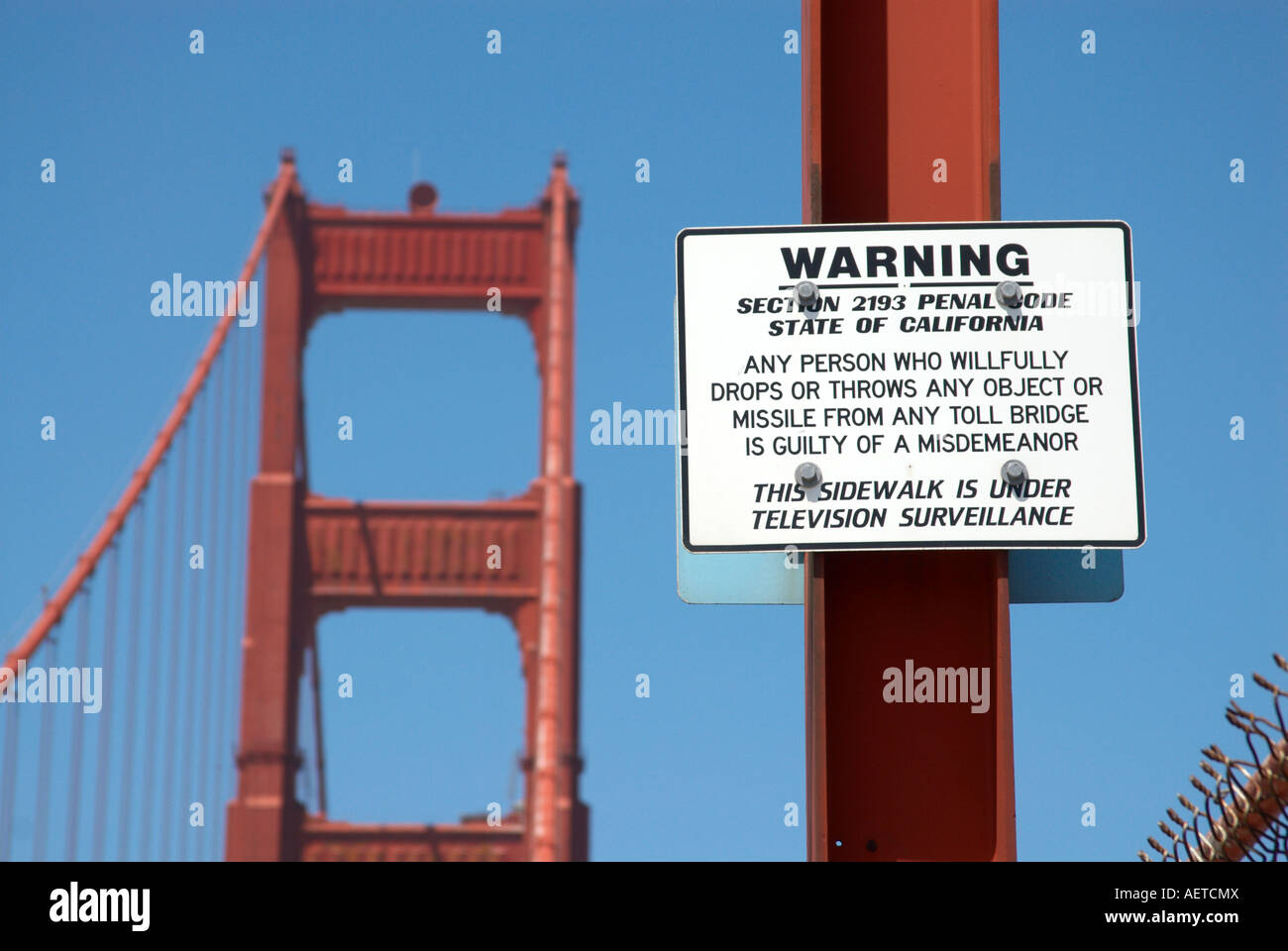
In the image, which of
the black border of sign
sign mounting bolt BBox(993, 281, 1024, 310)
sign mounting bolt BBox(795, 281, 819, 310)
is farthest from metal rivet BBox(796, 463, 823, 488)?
sign mounting bolt BBox(993, 281, 1024, 310)

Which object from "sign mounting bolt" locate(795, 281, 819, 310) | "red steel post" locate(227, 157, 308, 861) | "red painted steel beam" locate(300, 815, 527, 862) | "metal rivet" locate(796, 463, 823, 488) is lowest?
"red painted steel beam" locate(300, 815, 527, 862)

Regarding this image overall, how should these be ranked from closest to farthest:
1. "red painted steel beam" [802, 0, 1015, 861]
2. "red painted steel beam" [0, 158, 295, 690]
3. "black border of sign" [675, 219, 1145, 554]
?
"black border of sign" [675, 219, 1145, 554], "red painted steel beam" [802, 0, 1015, 861], "red painted steel beam" [0, 158, 295, 690]

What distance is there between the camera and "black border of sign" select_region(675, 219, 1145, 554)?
3387mm

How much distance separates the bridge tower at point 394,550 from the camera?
48062 mm

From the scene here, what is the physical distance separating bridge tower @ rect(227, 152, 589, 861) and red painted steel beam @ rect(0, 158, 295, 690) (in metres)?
0.53

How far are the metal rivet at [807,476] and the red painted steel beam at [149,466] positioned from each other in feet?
115

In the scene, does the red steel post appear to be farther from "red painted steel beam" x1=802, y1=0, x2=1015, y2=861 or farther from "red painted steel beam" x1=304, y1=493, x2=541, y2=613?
"red painted steel beam" x1=802, y1=0, x2=1015, y2=861

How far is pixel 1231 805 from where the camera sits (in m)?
3.75

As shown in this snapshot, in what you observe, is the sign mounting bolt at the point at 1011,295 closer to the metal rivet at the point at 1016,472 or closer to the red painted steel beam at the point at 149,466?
the metal rivet at the point at 1016,472

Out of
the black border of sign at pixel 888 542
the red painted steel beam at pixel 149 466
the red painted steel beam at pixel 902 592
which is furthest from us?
the red painted steel beam at pixel 149 466

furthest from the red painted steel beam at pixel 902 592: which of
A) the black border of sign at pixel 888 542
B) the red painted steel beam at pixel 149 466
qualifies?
the red painted steel beam at pixel 149 466
